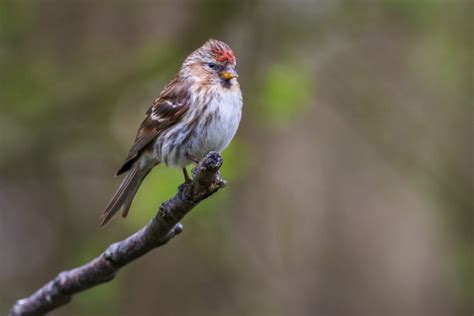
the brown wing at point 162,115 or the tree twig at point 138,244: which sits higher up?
the brown wing at point 162,115

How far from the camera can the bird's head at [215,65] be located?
5.53 m

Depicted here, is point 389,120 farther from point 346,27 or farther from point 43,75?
point 43,75

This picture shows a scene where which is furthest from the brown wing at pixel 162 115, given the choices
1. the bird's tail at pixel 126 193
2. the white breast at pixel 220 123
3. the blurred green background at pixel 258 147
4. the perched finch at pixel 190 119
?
the blurred green background at pixel 258 147

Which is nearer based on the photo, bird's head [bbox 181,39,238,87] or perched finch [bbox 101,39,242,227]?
perched finch [bbox 101,39,242,227]

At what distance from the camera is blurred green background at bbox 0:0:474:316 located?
25.0 ft

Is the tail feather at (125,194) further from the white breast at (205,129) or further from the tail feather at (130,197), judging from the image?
the white breast at (205,129)

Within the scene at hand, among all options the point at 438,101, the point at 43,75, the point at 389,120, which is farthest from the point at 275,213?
the point at 43,75

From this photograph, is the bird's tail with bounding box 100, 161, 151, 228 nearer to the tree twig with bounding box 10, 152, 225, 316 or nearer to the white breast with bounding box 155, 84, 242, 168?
the white breast with bounding box 155, 84, 242, 168

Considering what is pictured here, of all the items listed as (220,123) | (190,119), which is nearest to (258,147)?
(190,119)

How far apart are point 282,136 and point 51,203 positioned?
9.06ft

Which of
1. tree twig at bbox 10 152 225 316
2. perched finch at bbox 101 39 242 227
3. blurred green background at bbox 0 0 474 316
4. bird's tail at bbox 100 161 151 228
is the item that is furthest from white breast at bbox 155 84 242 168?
blurred green background at bbox 0 0 474 316

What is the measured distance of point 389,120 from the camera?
330 inches

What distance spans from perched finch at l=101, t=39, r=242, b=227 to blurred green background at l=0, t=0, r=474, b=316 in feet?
3.46

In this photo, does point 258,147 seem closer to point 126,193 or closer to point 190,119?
point 126,193
